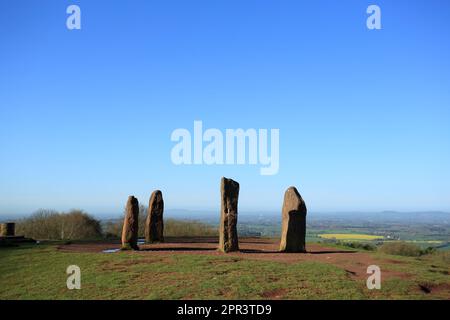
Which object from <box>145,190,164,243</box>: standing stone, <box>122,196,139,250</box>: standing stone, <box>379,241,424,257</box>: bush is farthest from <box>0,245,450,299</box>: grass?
<box>379,241,424,257</box>: bush

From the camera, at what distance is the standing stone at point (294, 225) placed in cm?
2341

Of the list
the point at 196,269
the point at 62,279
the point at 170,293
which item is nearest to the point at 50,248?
the point at 62,279

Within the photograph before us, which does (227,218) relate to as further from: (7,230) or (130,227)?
(7,230)

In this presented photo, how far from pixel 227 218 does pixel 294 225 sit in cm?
378

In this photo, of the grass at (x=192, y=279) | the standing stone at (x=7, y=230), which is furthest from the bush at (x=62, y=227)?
the grass at (x=192, y=279)

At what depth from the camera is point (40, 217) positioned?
45.2 metres

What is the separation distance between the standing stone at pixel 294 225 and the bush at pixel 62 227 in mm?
23834

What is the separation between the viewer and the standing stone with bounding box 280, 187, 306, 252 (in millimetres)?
23406

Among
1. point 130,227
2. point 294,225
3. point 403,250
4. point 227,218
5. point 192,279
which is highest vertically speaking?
point 227,218

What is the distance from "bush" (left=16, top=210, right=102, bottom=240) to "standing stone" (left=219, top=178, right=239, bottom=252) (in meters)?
21.9

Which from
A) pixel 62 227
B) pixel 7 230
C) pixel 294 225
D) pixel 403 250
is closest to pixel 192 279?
pixel 294 225

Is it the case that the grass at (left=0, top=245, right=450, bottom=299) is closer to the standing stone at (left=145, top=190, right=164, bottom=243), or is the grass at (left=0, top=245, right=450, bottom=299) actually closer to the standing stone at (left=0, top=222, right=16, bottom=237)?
the standing stone at (left=145, top=190, right=164, bottom=243)

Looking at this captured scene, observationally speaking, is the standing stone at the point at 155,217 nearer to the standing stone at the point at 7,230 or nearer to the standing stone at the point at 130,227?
the standing stone at the point at 130,227

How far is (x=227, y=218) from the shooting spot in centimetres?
2316
